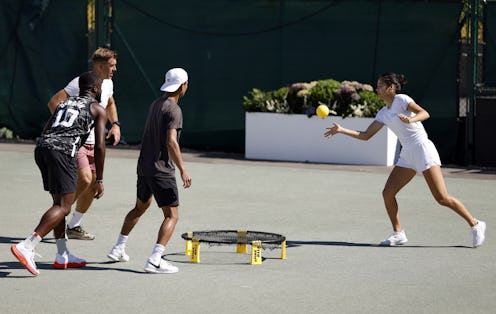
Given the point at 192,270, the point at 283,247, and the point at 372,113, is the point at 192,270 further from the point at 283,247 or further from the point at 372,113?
the point at 372,113

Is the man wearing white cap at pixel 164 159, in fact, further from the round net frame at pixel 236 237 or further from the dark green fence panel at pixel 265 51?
the dark green fence panel at pixel 265 51

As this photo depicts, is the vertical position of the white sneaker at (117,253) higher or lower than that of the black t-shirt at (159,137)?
lower

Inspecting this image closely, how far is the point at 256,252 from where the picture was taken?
10.3 meters

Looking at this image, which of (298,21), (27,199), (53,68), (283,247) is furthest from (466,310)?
(53,68)

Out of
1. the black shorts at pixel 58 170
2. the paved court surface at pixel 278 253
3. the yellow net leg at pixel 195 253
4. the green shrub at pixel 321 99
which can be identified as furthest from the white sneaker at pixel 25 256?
the green shrub at pixel 321 99

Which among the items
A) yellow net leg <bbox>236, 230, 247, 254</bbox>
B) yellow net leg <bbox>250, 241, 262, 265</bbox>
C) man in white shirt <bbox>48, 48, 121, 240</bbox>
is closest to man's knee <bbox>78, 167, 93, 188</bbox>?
man in white shirt <bbox>48, 48, 121, 240</bbox>

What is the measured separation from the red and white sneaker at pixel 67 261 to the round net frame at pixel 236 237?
3.24 feet

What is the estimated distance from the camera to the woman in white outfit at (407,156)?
11516 millimetres

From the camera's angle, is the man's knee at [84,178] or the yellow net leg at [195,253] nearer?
the yellow net leg at [195,253]

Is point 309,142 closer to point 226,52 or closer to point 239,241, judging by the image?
point 226,52

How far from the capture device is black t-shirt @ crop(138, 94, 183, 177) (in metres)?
9.89

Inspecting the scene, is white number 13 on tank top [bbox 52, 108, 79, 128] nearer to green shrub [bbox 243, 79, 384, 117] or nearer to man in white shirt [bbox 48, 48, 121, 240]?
man in white shirt [bbox 48, 48, 121, 240]

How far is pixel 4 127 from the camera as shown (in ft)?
71.0

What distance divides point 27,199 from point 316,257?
16.1 ft
